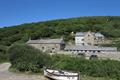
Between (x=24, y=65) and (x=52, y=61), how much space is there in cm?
496

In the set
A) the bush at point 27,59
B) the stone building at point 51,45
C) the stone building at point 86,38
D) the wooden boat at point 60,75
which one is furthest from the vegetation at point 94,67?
the stone building at point 86,38

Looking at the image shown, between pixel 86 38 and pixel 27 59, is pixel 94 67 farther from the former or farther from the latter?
pixel 86 38

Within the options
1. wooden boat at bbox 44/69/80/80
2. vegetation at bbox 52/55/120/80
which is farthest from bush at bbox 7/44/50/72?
wooden boat at bbox 44/69/80/80

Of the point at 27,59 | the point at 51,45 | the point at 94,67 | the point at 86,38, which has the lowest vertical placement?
the point at 94,67

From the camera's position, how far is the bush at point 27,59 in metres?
33.1

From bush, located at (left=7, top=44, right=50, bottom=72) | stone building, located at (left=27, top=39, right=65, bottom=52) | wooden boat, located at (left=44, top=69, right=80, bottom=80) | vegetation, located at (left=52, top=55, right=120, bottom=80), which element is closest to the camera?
wooden boat, located at (left=44, top=69, right=80, bottom=80)

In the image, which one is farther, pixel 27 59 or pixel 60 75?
pixel 27 59

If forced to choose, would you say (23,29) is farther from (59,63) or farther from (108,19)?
(59,63)

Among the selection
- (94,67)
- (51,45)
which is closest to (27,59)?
(94,67)

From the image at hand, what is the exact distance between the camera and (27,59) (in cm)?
3353

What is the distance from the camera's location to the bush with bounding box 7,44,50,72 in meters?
33.1

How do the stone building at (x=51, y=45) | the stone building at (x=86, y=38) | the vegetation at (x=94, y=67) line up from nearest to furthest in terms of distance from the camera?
the vegetation at (x=94, y=67), the stone building at (x=51, y=45), the stone building at (x=86, y=38)

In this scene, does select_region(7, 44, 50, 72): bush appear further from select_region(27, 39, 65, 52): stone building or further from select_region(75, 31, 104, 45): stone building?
select_region(75, 31, 104, 45): stone building

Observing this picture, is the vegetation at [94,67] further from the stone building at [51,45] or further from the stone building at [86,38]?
the stone building at [86,38]
